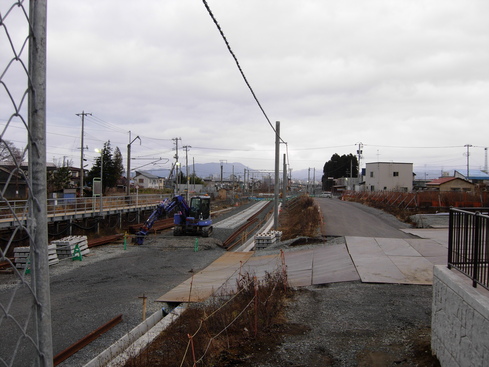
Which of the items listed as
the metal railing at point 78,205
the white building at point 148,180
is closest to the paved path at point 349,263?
the metal railing at point 78,205

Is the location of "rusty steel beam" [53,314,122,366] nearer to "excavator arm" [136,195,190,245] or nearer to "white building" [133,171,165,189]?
"excavator arm" [136,195,190,245]

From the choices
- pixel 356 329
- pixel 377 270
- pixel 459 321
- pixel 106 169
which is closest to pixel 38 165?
pixel 459 321

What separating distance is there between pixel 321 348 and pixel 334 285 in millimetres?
5389

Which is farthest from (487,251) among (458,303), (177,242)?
(177,242)

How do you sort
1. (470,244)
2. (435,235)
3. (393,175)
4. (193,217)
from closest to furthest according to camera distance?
(470,244)
(435,235)
(193,217)
(393,175)

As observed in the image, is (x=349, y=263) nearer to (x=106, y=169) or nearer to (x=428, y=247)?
(x=428, y=247)

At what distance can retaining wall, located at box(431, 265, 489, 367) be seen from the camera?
4.45 metres

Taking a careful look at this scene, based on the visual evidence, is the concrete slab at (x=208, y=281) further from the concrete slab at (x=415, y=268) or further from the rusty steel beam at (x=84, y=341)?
the concrete slab at (x=415, y=268)

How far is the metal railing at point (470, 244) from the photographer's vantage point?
5.20m

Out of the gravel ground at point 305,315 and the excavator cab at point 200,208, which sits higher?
the excavator cab at point 200,208

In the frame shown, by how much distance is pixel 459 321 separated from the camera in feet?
16.8

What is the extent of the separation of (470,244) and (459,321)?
1.18 m

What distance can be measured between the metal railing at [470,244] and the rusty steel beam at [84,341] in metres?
7.73

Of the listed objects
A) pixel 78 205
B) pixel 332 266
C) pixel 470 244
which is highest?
pixel 470 244
